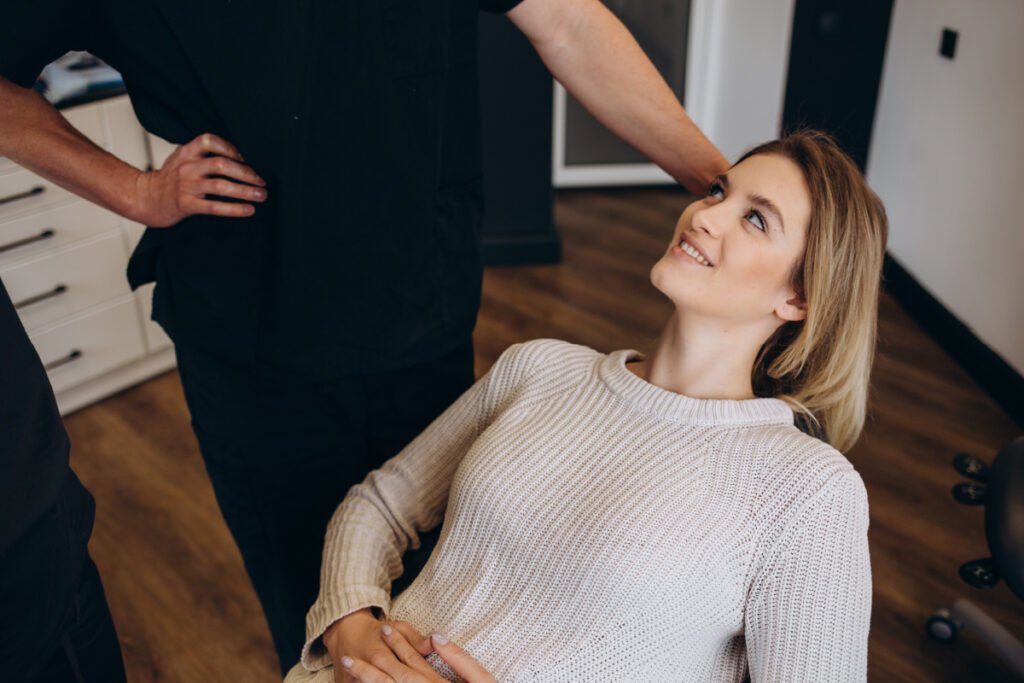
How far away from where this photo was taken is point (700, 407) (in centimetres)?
117

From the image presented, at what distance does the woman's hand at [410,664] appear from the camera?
3.39ft

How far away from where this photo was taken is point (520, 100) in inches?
143

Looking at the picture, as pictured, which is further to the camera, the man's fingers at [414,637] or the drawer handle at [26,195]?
the drawer handle at [26,195]

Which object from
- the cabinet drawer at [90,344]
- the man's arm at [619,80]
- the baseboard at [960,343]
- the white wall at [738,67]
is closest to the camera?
the man's arm at [619,80]

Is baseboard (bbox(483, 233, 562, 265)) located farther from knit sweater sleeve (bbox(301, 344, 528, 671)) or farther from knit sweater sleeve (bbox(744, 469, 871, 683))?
knit sweater sleeve (bbox(744, 469, 871, 683))

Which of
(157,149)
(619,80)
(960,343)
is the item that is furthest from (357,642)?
(960,343)

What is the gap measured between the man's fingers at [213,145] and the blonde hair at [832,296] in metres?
0.66

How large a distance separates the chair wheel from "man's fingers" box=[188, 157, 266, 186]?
1.68m

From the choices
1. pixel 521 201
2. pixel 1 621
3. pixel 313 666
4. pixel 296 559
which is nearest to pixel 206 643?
pixel 296 559

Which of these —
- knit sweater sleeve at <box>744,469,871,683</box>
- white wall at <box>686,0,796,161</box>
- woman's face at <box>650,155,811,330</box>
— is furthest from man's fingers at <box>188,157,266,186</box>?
white wall at <box>686,0,796,161</box>

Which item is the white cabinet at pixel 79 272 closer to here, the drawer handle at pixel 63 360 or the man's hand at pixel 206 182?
the drawer handle at pixel 63 360

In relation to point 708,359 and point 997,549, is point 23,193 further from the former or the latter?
point 997,549

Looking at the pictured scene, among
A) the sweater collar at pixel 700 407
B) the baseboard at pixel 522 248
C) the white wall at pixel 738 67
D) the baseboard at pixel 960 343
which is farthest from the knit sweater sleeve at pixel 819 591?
the white wall at pixel 738 67

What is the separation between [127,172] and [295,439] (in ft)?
1.31
